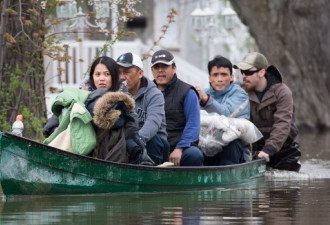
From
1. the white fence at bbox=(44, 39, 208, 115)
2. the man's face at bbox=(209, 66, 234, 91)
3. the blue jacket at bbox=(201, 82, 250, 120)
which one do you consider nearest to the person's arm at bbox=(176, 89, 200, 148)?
the blue jacket at bbox=(201, 82, 250, 120)

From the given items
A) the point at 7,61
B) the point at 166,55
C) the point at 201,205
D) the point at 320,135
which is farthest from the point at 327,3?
A: the point at 201,205

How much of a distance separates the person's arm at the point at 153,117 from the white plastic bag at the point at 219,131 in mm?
1317

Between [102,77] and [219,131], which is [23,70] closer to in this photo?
[219,131]

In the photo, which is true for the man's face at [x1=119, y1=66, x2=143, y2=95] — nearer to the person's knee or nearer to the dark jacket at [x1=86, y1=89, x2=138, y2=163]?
the dark jacket at [x1=86, y1=89, x2=138, y2=163]

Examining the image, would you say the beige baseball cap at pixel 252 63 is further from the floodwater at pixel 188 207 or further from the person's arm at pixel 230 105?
the floodwater at pixel 188 207

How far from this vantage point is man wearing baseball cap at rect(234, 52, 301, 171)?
46.7 ft

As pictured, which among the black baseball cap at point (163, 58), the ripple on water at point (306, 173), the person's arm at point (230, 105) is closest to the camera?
the black baseball cap at point (163, 58)

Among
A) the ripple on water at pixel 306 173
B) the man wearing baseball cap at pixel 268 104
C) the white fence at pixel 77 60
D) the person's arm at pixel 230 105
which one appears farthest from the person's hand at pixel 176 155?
the white fence at pixel 77 60

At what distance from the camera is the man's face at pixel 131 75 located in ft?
38.8

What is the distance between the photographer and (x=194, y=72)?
29.3 meters

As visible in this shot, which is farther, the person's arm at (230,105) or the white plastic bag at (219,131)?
the person's arm at (230,105)

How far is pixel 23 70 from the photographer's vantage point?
15.1 metres

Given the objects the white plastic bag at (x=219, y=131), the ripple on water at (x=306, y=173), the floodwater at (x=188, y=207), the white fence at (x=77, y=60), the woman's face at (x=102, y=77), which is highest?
the white fence at (x=77, y=60)

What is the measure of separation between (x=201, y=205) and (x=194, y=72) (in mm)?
18718
